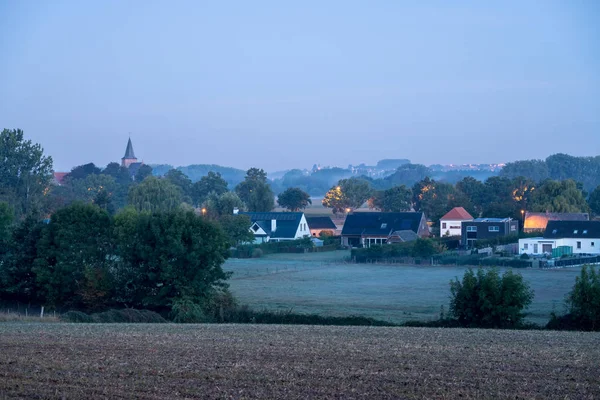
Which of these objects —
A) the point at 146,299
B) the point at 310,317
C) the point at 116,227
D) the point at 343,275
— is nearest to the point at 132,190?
A: the point at 343,275

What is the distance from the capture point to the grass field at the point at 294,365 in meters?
12.8

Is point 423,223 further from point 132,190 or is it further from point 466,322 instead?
point 466,322

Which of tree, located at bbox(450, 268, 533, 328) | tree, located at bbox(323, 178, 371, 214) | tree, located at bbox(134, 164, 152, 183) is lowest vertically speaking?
tree, located at bbox(450, 268, 533, 328)

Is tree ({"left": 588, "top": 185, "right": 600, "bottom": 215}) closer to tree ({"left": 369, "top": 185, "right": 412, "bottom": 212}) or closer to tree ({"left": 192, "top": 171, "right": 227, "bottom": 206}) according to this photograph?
tree ({"left": 369, "top": 185, "right": 412, "bottom": 212})

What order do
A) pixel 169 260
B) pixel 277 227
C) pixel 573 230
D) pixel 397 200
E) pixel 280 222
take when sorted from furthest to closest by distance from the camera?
pixel 397 200
pixel 280 222
pixel 277 227
pixel 573 230
pixel 169 260

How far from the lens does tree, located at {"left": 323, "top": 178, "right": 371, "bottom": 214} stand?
453ft

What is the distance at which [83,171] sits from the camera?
156500mm

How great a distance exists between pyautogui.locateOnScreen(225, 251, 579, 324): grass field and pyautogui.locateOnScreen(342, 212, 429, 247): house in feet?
47.7

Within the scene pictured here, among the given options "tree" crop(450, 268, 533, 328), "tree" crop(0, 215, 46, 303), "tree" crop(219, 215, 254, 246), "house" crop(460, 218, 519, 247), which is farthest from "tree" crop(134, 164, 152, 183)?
"tree" crop(450, 268, 533, 328)

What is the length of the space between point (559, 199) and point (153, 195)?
51734 millimetres

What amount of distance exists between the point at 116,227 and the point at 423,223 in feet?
176

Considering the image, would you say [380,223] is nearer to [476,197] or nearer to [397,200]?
[397,200]

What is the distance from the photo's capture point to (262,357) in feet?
54.6

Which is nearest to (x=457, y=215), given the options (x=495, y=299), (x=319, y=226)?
(x=319, y=226)
